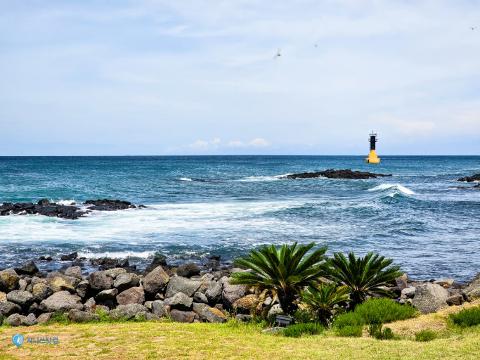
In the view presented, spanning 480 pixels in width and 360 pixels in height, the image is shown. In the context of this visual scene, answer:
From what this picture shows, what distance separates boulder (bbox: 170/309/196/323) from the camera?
1399 cm

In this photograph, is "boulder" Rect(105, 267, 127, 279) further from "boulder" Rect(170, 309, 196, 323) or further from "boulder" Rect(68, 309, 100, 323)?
"boulder" Rect(170, 309, 196, 323)

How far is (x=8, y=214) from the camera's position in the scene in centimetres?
4028

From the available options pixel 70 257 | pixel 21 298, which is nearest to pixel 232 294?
pixel 21 298

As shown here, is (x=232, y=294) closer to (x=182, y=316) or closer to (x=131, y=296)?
(x=182, y=316)

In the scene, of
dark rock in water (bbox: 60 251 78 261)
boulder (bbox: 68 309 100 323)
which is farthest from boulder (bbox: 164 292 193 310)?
dark rock in water (bbox: 60 251 78 261)

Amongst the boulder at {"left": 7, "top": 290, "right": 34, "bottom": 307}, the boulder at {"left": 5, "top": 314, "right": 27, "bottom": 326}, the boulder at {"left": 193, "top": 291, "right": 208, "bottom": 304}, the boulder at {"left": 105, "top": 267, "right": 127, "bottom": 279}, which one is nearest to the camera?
the boulder at {"left": 5, "top": 314, "right": 27, "bottom": 326}

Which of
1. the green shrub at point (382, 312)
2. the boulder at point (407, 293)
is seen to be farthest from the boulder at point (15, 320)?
the boulder at point (407, 293)

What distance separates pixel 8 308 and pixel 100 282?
272cm

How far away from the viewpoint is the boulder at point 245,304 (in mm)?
14570

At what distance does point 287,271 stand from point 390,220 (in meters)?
24.6

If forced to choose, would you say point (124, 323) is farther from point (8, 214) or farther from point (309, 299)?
point (8, 214)

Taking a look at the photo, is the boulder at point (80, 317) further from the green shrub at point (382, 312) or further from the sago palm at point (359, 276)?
the green shrub at point (382, 312)

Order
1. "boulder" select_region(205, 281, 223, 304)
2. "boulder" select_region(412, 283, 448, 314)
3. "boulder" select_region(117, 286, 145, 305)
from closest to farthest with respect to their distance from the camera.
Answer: "boulder" select_region(412, 283, 448, 314) < "boulder" select_region(205, 281, 223, 304) < "boulder" select_region(117, 286, 145, 305)
